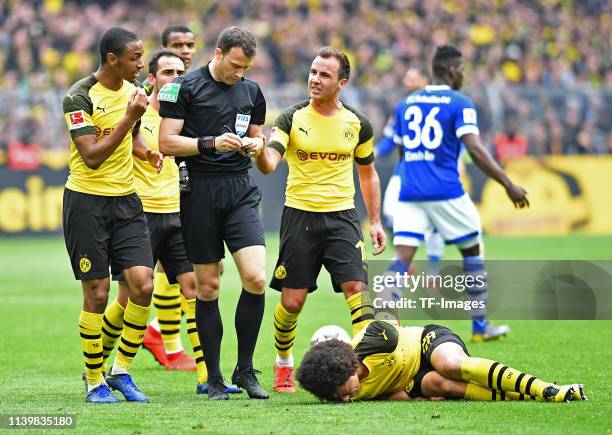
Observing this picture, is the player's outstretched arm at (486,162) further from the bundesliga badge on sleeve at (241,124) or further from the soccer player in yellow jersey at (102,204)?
the soccer player in yellow jersey at (102,204)

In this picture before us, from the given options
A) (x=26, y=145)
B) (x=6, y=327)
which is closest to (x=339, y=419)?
(x=6, y=327)

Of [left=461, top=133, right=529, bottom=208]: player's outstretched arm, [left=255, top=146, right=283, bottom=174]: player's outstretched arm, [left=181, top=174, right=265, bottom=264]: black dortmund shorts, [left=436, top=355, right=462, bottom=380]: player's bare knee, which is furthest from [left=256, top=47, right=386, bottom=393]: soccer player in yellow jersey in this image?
[left=461, top=133, right=529, bottom=208]: player's outstretched arm

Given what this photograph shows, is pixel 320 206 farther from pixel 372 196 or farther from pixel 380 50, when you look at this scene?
pixel 380 50

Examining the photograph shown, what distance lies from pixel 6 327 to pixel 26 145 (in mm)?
11875

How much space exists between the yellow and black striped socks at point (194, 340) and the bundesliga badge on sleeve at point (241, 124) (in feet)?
4.90

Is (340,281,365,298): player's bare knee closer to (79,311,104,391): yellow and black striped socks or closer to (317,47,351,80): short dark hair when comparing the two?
(317,47,351,80): short dark hair

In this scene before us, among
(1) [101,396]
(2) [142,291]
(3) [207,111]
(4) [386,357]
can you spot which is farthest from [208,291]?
(4) [386,357]

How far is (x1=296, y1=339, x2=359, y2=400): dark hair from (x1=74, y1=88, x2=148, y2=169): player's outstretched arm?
1.87 metres

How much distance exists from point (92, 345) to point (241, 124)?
1.82 meters

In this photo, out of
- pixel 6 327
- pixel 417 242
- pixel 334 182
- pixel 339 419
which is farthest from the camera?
pixel 6 327

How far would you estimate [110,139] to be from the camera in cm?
740

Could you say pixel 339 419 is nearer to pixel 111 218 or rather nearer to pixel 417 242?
pixel 111 218

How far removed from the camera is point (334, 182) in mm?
8609

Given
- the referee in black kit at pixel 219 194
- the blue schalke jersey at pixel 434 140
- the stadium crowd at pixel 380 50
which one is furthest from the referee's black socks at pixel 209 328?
the stadium crowd at pixel 380 50
